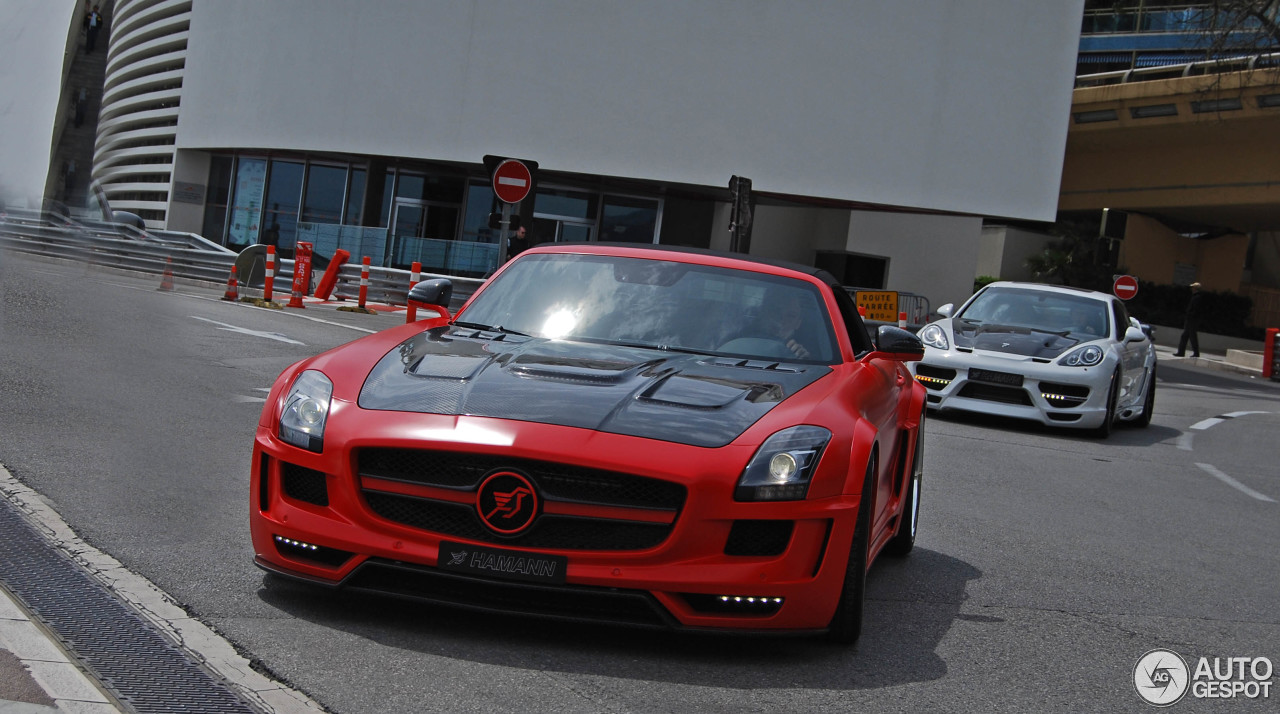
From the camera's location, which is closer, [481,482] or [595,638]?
[481,482]

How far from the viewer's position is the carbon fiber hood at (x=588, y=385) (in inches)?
165

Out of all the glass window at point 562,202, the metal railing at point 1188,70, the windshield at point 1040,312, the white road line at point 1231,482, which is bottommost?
the white road line at point 1231,482

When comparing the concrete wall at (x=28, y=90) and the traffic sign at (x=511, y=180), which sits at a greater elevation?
the traffic sign at (x=511, y=180)

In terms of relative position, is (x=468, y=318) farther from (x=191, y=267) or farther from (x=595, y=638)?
(x=191, y=267)

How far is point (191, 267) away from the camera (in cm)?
2786

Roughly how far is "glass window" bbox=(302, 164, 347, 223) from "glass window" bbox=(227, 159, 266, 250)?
65.1 inches

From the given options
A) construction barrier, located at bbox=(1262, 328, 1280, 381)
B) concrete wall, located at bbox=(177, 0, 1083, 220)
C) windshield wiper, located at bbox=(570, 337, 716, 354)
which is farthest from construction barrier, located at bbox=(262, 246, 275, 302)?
construction barrier, located at bbox=(1262, 328, 1280, 381)

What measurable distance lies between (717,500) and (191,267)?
84.6ft

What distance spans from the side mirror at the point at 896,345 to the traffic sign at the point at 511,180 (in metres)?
13.4

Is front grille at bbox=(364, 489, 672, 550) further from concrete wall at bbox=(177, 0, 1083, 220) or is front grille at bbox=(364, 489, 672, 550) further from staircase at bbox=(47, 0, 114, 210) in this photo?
concrete wall at bbox=(177, 0, 1083, 220)

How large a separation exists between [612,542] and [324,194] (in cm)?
3407

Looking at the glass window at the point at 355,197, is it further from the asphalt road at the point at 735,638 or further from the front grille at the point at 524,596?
the front grille at the point at 524,596

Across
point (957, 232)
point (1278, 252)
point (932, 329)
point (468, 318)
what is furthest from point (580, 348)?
point (1278, 252)

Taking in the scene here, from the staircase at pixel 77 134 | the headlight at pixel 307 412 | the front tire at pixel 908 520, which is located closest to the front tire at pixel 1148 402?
the front tire at pixel 908 520
